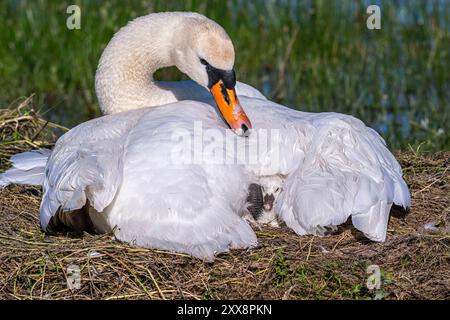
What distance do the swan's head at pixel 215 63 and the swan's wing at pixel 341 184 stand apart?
0.49m

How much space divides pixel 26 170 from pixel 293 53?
4.76 metres

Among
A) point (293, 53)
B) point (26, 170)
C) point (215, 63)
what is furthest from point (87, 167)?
point (293, 53)

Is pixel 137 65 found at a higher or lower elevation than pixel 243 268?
higher

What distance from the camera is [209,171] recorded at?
19.1ft

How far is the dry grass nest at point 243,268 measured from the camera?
552cm

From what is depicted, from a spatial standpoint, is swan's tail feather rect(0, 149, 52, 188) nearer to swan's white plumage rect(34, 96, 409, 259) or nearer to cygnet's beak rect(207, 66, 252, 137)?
swan's white plumage rect(34, 96, 409, 259)

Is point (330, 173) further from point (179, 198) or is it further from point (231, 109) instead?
point (179, 198)

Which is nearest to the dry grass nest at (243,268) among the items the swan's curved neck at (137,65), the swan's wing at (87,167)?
the swan's wing at (87,167)

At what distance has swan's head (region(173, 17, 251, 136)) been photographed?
6488mm

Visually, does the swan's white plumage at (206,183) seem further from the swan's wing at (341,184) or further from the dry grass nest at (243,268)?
the dry grass nest at (243,268)

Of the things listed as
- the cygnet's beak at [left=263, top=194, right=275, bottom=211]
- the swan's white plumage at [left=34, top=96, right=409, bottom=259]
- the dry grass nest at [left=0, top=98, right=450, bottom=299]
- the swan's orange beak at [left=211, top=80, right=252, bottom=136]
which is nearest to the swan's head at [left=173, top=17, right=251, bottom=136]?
the swan's orange beak at [left=211, top=80, right=252, bottom=136]
